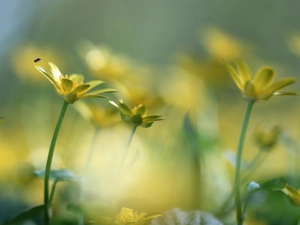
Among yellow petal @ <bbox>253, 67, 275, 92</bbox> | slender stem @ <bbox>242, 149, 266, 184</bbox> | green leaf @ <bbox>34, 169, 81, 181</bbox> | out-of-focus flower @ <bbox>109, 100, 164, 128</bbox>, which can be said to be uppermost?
yellow petal @ <bbox>253, 67, 275, 92</bbox>

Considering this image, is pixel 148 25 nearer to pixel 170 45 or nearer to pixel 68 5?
pixel 170 45

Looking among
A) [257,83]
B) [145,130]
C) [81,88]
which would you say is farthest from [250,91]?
[145,130]

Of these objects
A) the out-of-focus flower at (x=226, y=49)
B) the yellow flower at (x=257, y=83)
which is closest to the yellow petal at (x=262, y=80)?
the yellow flower at (x=257, y=83)

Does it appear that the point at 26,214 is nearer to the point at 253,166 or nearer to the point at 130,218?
the point at 130,218

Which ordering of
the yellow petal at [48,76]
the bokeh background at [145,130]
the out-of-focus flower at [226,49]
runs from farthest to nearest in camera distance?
1. the out-of-focus flower at [226,49]
2. the bokeh background at [145,130]
3. the yellow petal at [48,76]

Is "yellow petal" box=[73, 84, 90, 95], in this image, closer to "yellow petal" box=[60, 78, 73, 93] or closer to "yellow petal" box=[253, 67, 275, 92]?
"yellow petal" box=[60, 78, 73, 93]

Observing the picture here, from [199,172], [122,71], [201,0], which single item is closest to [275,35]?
[201,0]

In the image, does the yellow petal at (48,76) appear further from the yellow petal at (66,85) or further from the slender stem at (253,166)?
the slender stem at (253,166)

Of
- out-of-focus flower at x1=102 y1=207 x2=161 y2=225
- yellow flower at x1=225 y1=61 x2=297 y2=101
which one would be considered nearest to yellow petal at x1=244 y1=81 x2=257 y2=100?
yellow flower at x1=225 y1=61 x2=297 y2=101
